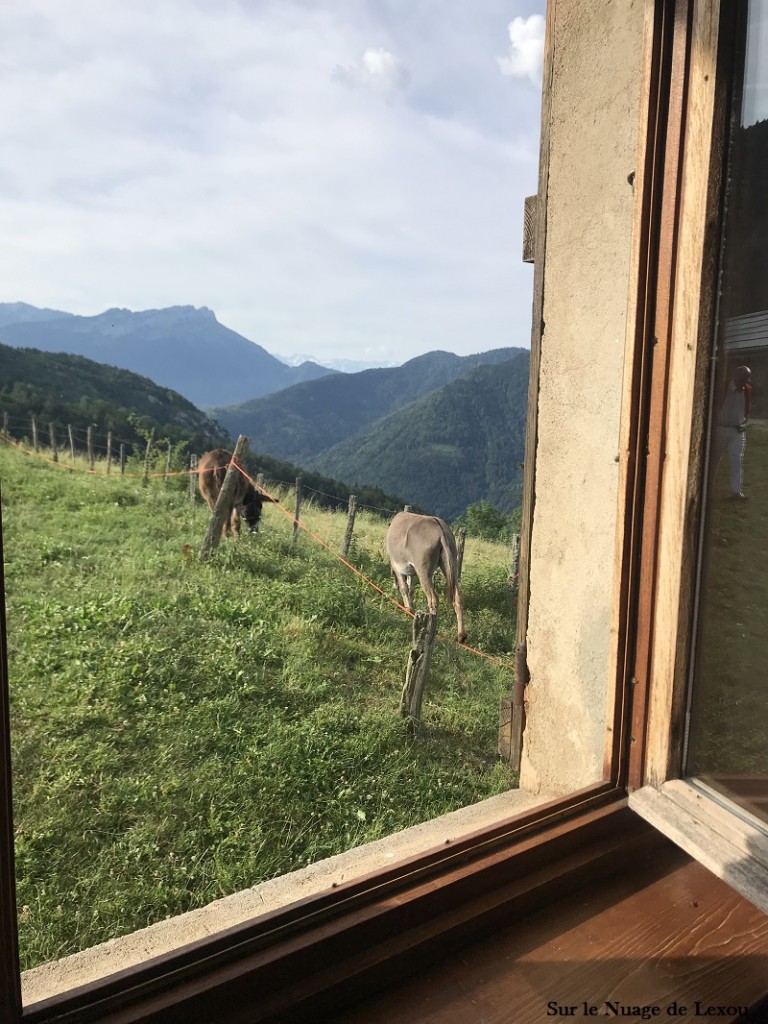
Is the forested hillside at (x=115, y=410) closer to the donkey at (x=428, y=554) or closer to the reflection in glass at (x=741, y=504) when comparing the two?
the donkey at (x=428, y=554)

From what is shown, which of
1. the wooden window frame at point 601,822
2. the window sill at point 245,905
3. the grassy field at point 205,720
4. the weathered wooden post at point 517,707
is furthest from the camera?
the grassy field at point 205,720

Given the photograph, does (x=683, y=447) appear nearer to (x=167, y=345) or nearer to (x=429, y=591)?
(x=429, y=591)

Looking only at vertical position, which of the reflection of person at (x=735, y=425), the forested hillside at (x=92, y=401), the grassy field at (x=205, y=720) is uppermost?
the forested hillside at (x=92, y=401)

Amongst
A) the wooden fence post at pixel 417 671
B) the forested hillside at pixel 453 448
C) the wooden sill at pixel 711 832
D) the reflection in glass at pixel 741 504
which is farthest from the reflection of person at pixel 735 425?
the forested hillside at pixel 453 448

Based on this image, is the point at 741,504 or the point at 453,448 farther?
the point at 453,448

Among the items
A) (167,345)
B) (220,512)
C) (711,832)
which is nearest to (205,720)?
(711,832)

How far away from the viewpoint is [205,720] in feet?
8.57

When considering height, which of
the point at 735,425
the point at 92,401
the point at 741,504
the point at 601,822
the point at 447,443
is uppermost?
the point at 92,401

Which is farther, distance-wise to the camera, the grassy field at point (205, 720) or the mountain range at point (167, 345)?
the mountain range at point (167, 345)

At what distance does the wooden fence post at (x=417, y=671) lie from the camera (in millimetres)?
2873

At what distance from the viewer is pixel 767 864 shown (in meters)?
0.90

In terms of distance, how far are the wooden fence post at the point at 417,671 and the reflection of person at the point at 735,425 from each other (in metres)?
1.92

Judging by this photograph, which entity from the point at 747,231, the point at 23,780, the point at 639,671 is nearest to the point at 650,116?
the point at 747,231

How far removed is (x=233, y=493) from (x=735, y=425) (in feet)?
14.4
